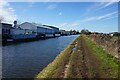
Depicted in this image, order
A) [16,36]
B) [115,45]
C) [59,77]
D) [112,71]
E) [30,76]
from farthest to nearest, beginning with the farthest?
1. [16,36]
2. [115,45]
3. [30,76]
4. [112,71]
5. [59,77]

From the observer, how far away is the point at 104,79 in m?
11.1

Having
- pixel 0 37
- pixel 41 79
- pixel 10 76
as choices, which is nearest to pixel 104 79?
pixel 41 79

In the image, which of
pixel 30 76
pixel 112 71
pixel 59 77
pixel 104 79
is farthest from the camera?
pixel 30 76

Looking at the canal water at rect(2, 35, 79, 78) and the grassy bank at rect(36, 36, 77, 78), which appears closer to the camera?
the grassy bank at rect(36, 36, 77, 78)

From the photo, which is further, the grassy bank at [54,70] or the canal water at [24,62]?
the canal water at [24,62]

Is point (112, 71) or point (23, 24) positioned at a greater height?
point (23, 24)

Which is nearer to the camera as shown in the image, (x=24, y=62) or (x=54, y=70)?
(x=54, y=70)

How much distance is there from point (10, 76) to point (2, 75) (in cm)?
68

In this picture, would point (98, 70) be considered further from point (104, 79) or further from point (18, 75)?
point (18, 75)

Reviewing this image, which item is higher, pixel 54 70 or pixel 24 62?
pixel 54 70

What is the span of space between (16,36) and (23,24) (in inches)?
1632

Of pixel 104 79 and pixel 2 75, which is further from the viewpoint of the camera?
pixel 2 75

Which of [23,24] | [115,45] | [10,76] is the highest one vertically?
[23,24]

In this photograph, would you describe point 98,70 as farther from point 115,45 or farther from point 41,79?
point 115,45
